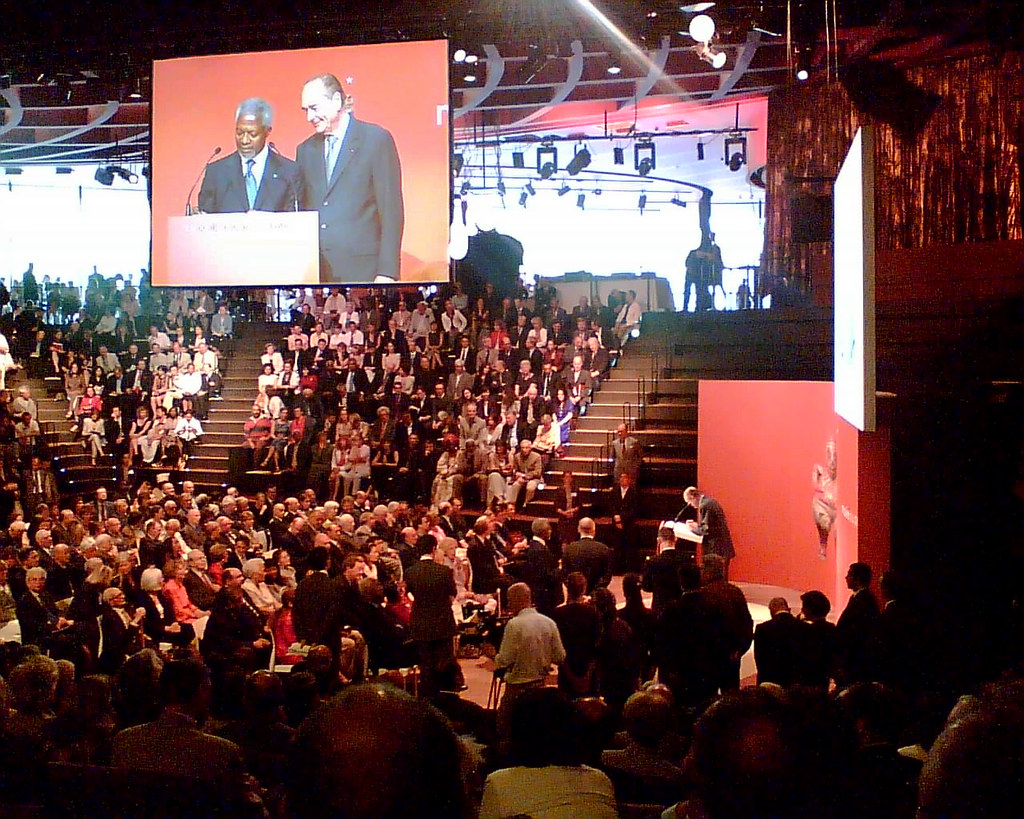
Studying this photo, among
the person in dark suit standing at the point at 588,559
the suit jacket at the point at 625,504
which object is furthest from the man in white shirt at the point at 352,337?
the person in dark suit standing at the point at 588,559

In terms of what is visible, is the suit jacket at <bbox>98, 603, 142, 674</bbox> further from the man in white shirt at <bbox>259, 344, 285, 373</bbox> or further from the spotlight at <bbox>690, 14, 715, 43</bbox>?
the man in white shirt at <bbox>259, 344, 285, 373</bbox>

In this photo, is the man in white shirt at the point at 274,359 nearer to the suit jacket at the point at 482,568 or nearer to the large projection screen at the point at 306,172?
the large projection screen at the point at 306,172

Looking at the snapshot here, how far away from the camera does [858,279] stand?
5969 mm

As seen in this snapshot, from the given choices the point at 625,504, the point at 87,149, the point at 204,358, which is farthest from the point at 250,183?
the point at 87,149

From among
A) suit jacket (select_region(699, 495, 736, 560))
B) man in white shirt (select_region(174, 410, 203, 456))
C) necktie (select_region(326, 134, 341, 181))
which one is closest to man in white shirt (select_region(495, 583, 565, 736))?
necktie (select_region(326, 134, 341, 181))

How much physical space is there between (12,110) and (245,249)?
9494 mm

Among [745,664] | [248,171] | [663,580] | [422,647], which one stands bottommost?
[745,664]

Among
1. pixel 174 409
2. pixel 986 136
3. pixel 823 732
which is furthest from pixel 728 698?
pixel 174 409

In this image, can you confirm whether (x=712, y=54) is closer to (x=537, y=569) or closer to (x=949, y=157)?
(x=949, y=157)

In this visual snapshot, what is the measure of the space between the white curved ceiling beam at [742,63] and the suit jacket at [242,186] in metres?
5.68

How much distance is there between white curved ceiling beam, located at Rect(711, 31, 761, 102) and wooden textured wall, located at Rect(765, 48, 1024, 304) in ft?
3.25

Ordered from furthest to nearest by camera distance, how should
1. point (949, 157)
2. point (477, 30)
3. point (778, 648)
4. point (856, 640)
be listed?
point (949, 157), point (477, 30), point (856, 640), point (778, 648)

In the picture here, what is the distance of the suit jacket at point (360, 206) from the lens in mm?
8625

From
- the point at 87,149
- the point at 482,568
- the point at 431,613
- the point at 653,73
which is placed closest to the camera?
the point at 431,613
